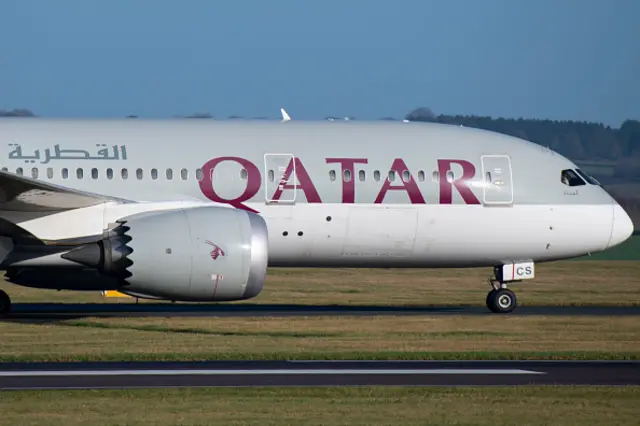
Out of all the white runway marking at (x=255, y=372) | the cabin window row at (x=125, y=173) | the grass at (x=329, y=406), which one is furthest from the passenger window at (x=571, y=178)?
the grass at (x=329, y=406)

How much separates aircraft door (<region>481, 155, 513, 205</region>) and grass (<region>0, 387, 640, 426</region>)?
10296mm

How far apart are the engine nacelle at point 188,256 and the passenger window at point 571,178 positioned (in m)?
7.60

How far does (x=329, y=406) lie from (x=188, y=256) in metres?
7.47

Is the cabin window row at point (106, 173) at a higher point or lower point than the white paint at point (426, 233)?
higher

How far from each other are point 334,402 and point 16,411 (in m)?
3.40

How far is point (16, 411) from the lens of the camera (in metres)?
12.9

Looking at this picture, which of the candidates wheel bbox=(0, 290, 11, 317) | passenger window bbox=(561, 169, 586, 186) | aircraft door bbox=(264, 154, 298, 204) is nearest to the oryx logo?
aircraft door bbox=(264, 154, 298, 204)

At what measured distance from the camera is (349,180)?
2434 cm

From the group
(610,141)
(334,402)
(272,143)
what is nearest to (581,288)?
(272,143)

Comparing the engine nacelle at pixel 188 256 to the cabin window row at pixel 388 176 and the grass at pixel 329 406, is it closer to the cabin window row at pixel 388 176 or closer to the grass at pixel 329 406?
the cabin window row at pixel 388 176

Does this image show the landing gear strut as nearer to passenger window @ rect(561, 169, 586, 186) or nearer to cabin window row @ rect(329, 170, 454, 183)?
passenger window @ rect(561, 169, 586, 186)

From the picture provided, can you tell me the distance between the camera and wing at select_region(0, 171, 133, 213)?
21.5m

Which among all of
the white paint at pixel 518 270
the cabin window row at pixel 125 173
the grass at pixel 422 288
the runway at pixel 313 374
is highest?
the cabin window row at pixel 125 173

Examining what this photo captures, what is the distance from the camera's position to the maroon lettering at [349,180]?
2430cm
